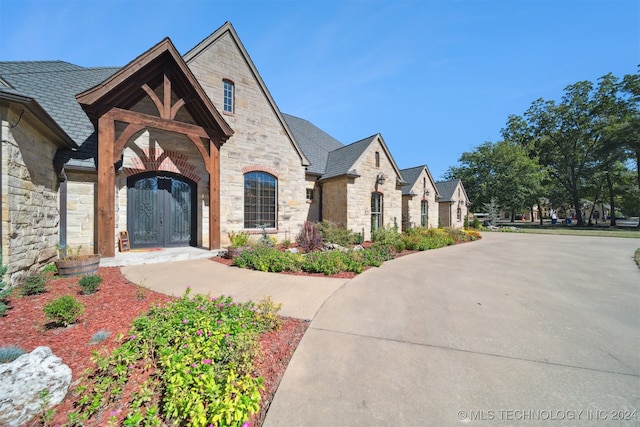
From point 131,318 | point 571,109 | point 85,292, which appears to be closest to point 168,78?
point 85,292

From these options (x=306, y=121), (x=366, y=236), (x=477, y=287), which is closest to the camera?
(x=477, y=287)

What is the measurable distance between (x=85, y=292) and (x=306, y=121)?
19159 mm

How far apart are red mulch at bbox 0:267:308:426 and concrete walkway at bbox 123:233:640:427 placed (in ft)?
0.69

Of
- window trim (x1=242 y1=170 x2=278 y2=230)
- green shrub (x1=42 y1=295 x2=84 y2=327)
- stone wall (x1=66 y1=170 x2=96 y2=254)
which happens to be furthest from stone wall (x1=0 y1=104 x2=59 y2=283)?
window trim (x1=242 y1=170 x2=278 y2=230)

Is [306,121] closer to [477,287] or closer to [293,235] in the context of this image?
[293,235]

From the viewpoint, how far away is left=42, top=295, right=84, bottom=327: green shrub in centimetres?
324

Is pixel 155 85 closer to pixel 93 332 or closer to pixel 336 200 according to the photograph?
pixel 93 332

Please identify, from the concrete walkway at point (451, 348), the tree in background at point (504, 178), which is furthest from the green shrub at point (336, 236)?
the tree in background at point (504, 178)

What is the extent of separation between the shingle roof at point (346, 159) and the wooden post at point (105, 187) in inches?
387

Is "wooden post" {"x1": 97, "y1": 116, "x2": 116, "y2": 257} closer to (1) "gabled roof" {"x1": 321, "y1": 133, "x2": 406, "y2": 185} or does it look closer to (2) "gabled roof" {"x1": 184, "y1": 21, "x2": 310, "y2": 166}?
(2) "gabled roof" {"x1": 184, "y1": 21, "x2": 310, "y2": 166}

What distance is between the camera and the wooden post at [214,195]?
8.91 metres

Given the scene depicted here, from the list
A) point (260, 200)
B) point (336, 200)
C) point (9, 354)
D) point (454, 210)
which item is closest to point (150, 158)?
point (260, 200)

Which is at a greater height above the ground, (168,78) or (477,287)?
(168,78)

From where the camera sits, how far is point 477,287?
5723mm
